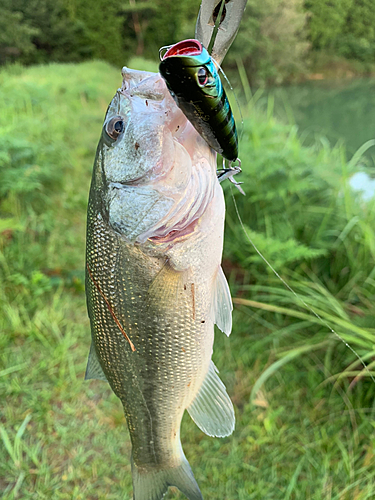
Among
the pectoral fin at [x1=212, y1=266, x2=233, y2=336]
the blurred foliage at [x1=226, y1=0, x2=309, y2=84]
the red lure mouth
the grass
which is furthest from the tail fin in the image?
the blurred foliage at [x1=226, y1=0, x2=309, y2=84]

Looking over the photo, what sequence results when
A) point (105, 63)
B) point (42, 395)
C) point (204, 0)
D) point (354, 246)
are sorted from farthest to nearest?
A: point (105, 63) < point (354, 246) < point (42, 395) < point (204, 0)

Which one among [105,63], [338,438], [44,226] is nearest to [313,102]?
[105,63]

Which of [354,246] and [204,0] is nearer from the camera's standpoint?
[204,0]

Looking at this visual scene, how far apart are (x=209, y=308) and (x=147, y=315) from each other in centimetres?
19

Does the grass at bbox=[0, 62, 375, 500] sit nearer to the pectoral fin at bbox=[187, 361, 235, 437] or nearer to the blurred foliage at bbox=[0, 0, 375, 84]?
the pectoral fin at bbox=[187, 361, 235, 437]

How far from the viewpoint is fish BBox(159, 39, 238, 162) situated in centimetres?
52

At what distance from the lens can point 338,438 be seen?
1.96 m

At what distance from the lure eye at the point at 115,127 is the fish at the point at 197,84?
0.27 metres

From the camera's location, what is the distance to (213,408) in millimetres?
1043

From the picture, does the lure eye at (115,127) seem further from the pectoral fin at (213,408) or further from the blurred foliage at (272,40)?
the blurred foliage at (272,40)

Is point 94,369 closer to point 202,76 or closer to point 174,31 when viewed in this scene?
point 202,76

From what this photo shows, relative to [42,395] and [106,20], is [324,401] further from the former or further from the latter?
[106,20]

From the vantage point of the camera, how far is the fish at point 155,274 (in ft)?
2.64

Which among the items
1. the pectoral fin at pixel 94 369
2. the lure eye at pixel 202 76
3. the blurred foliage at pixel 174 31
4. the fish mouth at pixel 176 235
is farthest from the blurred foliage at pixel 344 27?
the pectoral fin at pixel 94 369
